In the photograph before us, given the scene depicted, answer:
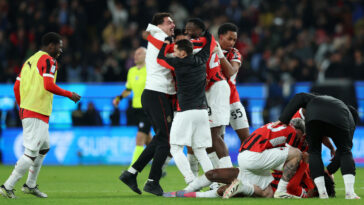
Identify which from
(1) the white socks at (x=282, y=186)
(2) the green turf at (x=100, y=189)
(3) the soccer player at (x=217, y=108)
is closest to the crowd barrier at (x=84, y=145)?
(2) the green turf at (x=100, y=189)

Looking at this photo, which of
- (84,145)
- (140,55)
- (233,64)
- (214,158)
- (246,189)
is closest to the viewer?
(246,189)

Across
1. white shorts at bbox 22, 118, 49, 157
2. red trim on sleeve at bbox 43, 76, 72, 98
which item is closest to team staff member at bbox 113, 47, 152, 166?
white shorts at bbox 22, 118, 49, 157

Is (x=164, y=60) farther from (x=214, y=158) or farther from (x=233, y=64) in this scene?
(x=214, y=158)

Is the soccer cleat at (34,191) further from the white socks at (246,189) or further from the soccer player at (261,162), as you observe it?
the white socks at (246,189)

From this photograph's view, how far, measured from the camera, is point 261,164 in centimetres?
832

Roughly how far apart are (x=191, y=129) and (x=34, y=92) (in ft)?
6.98

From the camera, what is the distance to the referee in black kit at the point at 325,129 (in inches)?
315

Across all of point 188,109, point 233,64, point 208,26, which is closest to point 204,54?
point 188,109

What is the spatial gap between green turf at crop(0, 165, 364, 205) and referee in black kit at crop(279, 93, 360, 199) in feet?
1.01

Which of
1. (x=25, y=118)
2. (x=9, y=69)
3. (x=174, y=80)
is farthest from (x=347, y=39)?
(x=25, y=118)

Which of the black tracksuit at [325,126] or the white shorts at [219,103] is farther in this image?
the white shorts at [219,103]

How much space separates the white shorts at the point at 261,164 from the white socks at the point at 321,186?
1.57 feet

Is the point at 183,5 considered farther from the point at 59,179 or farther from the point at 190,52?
the point at 190,52

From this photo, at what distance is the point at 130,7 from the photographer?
21.7 metres
